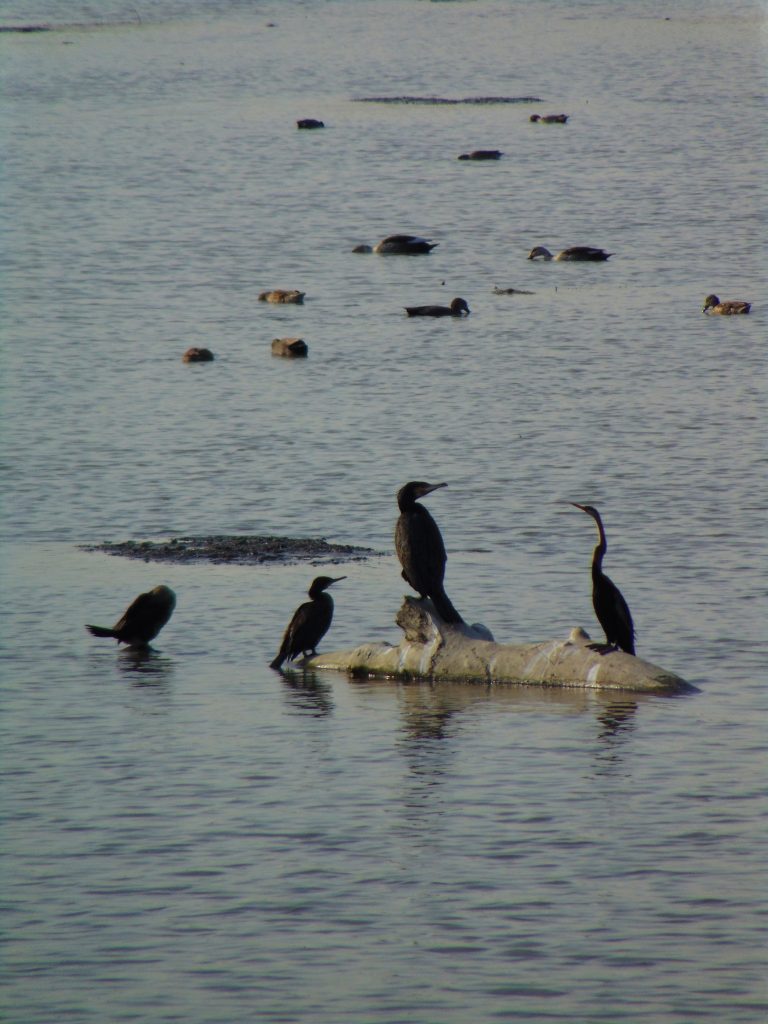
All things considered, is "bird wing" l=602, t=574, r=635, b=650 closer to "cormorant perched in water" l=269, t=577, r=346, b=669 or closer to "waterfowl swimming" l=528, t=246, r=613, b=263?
"cormorant perched in water" l=269, t=577, r=346, b=669

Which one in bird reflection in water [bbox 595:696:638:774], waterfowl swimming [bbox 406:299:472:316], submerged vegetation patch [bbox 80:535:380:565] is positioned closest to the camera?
bird reflection in water [bbox 595:696:638:774]

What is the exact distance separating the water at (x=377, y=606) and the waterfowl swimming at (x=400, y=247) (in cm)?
65

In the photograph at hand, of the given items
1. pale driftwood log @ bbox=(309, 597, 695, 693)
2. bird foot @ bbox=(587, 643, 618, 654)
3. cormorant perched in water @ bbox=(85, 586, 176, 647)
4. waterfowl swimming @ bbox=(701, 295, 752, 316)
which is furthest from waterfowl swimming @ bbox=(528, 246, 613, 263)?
bird foot @ bbox=(587, 643, 618, 654)

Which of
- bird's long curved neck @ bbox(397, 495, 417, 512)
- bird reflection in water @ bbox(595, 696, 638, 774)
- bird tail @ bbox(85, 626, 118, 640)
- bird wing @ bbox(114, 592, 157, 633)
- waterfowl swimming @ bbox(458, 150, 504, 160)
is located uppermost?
bird's long curved neck @ bbox(397, 495, 417, 512)

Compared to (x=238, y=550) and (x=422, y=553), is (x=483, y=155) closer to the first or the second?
(x=238, y=550)

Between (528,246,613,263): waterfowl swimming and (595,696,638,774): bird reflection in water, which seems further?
(528,246,613,263): waterfowl swimming

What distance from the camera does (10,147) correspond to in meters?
69.9

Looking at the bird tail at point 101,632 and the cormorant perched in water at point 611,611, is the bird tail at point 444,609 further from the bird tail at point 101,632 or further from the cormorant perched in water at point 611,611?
the bird tail at point 101,632

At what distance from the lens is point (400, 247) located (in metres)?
46.9

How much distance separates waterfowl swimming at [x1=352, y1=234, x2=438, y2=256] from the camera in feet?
154

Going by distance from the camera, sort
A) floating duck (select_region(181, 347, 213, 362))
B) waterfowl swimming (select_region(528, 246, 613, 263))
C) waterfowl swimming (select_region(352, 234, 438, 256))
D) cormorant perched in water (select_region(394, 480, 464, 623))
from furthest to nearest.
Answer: waterfowl swimming (select_region(352, 234, 438, 256)) → waterfowl swimming (select_region(528, 246, 613, 263)) → floating duck (select_region(181, 347, 213, 362)) → cormorant perched in water (select_region(394, 480, 464, 623))

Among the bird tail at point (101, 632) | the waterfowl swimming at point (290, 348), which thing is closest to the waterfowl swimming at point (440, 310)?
the waterfowl swimming at point (290, 348)

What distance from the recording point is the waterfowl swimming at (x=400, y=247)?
1845 inches

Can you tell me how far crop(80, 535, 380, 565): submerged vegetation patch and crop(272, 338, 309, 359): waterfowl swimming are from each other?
12868mm
